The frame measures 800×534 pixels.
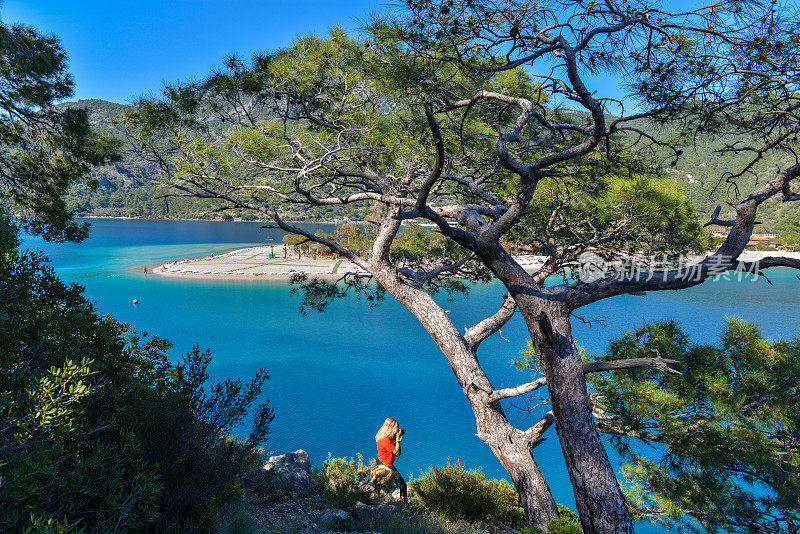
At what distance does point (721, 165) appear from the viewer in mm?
26609

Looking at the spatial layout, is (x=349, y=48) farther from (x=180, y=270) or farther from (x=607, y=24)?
(x=180, y=270)

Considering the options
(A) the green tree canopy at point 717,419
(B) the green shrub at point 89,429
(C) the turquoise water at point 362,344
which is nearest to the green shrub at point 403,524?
(B) the green shrub at point 89,429

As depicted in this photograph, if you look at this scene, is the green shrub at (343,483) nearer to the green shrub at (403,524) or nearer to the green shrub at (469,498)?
the green shrub at (403,524)

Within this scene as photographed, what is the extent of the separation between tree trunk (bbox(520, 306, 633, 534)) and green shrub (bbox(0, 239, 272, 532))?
93.8 inches

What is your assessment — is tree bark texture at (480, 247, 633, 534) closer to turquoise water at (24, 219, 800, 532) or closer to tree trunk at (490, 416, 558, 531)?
tree trunk at (490, 416, 558, 531)

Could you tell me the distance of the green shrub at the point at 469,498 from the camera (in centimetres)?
519

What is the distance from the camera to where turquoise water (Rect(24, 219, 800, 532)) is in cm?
1155

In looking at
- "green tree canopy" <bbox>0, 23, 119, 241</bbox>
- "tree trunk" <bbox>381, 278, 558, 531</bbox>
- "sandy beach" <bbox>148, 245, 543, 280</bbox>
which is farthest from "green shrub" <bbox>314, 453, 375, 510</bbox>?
"sandy beach" <bbox>148, 245, 543, 280</bbox>

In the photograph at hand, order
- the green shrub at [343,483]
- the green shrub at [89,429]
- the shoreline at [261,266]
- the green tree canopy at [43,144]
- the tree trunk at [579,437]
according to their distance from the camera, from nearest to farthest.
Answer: the green shrub at [89,429] → the tree trunk at [579,437] → the green shrub at [343,483] → the green tree canopy at [43,144] → the shoreline at [261,266]

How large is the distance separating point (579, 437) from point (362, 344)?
1657 centimetres

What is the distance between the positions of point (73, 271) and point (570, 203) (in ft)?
145

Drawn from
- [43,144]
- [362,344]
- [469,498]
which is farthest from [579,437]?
[362,344]

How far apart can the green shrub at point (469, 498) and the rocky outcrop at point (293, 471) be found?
1512 millimetres

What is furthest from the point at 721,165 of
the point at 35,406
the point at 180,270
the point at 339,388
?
the point at 180,270
